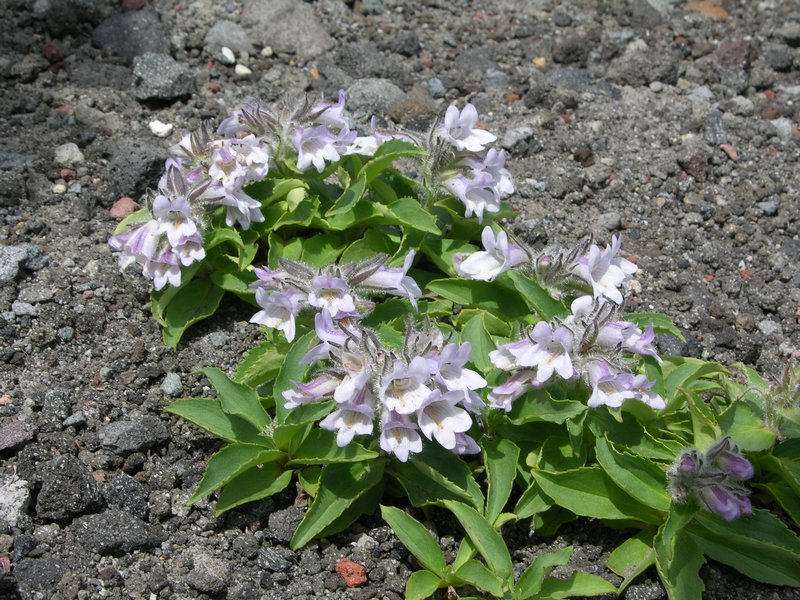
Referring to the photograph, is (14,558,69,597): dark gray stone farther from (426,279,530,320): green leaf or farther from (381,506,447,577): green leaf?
(426,279,530,320): green leaf

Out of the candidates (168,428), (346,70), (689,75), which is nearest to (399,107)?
(346,70)

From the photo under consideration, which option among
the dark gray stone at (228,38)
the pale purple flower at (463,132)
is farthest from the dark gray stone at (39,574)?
the dark gray stone at (228,38)

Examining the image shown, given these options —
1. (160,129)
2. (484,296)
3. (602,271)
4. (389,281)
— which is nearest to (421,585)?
(389,281)

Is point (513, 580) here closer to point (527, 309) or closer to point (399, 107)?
point (527, 309)

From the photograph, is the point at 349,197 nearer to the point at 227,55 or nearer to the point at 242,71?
the point at 242,71

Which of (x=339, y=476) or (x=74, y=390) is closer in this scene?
(x=339, y=476)

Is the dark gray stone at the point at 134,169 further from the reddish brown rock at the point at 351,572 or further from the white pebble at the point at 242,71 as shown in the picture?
the reddish brown rock at the point at 351,572
